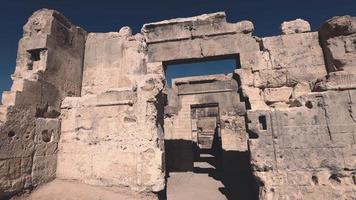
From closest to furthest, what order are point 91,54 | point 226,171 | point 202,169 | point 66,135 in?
point 66,135 → point 91,54 → point 226,171 → point 202,169

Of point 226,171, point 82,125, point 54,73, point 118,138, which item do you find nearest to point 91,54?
point 54,73

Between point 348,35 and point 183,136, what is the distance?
720 centimetres

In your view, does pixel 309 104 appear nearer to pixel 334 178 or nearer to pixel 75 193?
pixel 334 178

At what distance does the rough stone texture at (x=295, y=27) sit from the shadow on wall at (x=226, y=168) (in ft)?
12.0

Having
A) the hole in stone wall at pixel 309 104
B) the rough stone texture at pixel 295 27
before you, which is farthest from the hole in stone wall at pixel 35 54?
the rough stone texture at pixel 295 27

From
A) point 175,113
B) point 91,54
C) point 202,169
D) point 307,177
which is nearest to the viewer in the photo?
point 307,177

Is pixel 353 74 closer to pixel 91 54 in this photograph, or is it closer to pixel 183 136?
pixel 91 54

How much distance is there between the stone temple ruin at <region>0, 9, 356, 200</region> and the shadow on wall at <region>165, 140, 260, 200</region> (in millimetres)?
144

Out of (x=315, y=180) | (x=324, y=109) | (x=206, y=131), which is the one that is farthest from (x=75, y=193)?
(x=206, y=131)

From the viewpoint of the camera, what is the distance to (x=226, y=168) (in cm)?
896

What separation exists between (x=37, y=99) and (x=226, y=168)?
22.2 ft

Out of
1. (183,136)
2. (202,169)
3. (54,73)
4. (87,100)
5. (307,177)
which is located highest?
(54,73)

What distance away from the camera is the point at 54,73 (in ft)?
16.5

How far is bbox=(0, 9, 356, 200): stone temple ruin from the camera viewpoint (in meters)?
4.14
